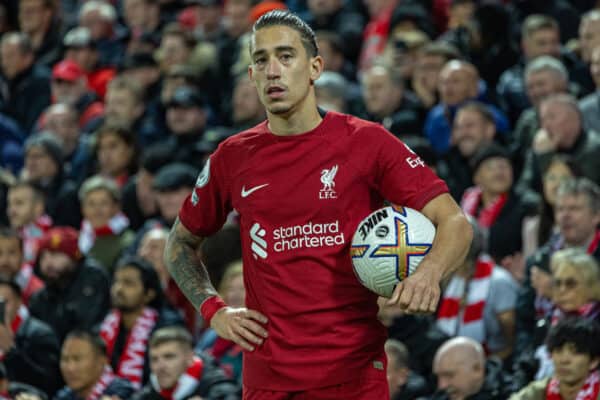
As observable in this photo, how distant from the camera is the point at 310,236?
468 centimetres

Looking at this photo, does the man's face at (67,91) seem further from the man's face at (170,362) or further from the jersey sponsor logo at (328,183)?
the jersey sponsor logo at (328,183)

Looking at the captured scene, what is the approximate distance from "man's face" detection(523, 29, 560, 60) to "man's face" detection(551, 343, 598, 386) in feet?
13.1

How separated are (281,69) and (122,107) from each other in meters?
7.58

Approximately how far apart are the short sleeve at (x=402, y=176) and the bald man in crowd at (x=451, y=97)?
5.61 metres

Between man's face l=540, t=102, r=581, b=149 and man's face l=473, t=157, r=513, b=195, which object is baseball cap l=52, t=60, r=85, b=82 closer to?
man's face l=473, t=157, r=513, b=195

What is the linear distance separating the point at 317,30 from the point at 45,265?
394 centimetres

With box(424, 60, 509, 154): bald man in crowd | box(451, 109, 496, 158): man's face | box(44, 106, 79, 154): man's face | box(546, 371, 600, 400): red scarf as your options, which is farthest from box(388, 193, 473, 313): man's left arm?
box(44, 106, 79, 154): man's face

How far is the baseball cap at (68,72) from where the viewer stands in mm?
13078

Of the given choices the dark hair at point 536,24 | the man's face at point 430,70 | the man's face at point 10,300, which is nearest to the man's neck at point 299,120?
the man's face at point 10,300

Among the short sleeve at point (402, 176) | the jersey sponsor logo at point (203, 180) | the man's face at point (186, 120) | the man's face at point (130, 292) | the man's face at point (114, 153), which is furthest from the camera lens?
the man's face at point (186, 120)

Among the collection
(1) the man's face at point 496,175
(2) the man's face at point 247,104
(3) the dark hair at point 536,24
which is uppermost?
(3) the dark hair at point 536,24

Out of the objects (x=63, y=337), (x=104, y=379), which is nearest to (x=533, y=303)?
(x=104, y=379)

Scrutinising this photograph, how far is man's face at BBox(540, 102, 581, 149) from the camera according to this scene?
9.12 meters

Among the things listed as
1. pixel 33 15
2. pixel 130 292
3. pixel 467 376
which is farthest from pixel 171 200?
pixel 33 15
